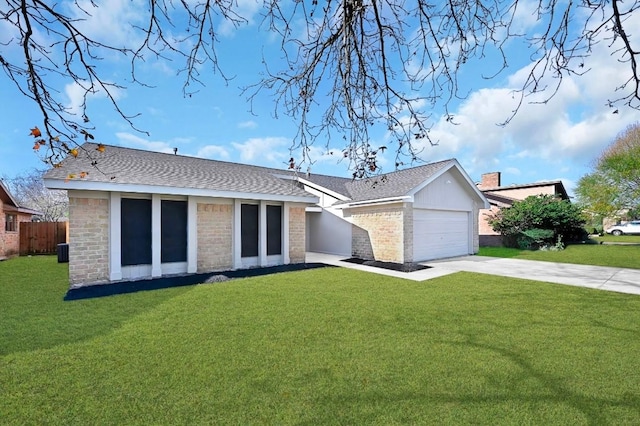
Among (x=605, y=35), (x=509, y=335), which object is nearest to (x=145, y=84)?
(x=605, y=35)

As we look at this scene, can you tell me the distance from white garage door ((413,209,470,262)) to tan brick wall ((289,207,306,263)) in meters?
4.92

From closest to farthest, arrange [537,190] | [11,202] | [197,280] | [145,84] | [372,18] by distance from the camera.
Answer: [145,84] < [372,18] < [197,280] < [11,202] < [537,190]

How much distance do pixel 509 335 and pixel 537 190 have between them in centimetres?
2460

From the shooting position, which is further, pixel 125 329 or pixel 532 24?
pixel 125 329

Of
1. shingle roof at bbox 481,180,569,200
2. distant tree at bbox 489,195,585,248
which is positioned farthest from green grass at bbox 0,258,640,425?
shingle roof at bbox 481,180,569,200

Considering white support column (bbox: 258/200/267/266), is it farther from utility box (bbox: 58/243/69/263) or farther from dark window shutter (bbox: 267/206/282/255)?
utility box (bbox: 58/243/69/263)

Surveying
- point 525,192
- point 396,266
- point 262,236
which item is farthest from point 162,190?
point 525,192

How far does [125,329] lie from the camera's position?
5.02m

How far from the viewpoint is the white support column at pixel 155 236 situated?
934cm

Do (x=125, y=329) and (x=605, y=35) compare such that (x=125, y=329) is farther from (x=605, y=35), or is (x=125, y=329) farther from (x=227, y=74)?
(x=605, y=35)

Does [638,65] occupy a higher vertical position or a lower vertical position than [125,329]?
higher

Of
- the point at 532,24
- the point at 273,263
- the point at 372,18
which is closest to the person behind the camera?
the point at 532,24

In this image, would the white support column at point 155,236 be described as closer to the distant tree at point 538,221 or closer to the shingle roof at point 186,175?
the shingle roof at point 186,175

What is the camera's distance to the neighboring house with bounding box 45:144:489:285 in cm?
864
